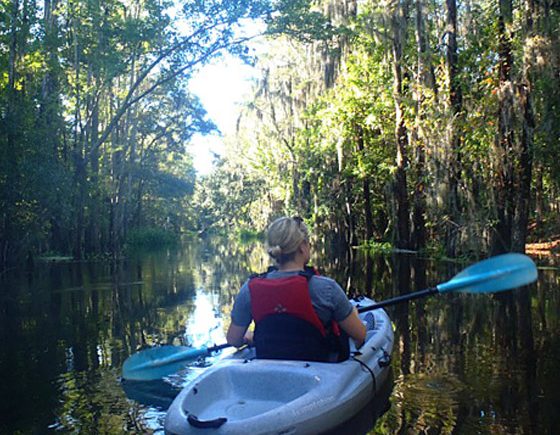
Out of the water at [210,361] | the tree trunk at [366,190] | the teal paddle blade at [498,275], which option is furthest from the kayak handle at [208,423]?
the tree trunk at [366,190]

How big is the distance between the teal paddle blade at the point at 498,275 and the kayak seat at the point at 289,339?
1.12 meters

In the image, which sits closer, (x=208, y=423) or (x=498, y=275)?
(x=208, y=423)

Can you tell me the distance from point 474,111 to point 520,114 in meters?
1.50

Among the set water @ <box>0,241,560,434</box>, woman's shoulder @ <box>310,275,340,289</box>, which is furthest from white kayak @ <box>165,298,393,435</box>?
woman's shoulder @ <box>310,275,340,289</box>

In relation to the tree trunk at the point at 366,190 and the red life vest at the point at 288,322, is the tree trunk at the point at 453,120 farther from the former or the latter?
the red life vest at the point at 288,322

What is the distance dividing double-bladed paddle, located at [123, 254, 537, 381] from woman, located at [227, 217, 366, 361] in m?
0.63

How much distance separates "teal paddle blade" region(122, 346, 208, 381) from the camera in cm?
495

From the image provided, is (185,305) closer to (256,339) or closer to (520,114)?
(256,339)

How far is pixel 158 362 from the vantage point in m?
4.96

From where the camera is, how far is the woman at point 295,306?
3961 mm

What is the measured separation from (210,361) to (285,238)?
256cm

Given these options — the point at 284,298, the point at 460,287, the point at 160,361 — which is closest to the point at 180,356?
the point at 160,361

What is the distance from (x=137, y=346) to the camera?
22.4 feet

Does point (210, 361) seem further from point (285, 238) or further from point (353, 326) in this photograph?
point (285, 238)
